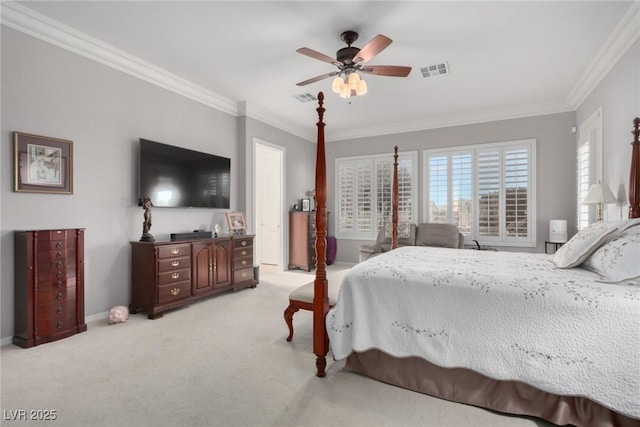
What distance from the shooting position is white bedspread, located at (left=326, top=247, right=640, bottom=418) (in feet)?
5.09

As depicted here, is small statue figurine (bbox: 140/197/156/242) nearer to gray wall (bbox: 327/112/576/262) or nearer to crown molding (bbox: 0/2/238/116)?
crown molding (bbox: 0/2/238/116)

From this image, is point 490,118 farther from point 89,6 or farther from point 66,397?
point 66,397

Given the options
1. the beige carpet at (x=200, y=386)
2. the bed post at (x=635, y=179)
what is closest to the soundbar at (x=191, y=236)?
the beige carpet at (x=200, y=386)

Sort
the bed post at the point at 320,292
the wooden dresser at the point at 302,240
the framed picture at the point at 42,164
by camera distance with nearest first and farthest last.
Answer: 1. the bed post at the point at 320,292
2. the framed picture at the point at 42,164
3. the wooden dresser at the point at 302,240

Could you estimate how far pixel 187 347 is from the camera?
9.05 ft

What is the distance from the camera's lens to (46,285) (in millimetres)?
2812

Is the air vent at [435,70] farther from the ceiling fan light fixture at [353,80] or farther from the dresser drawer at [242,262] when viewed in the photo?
the dresser drawer at [242,262]

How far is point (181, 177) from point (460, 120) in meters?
4.78

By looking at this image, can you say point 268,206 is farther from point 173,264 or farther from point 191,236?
point 173,264

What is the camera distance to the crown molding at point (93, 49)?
2.82 metres

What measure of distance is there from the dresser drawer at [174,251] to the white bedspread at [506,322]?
7.36ft

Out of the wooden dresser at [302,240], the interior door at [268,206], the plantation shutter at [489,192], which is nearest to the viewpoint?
the plantation shutter at [489,192]

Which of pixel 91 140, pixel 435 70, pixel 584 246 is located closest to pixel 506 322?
pixel 584 246

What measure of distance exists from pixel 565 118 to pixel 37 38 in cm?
683
